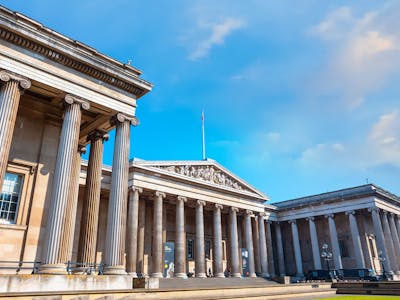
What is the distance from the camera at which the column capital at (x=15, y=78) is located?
537 inches

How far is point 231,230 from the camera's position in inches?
1642

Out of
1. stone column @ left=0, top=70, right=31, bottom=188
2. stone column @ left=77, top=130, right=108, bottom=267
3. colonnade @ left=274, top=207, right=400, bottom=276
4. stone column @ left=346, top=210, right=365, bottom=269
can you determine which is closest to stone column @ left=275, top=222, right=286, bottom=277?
colonnade @ left=274, top=207, right=400, bottom=276

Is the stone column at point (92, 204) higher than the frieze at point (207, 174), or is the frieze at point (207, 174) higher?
the frieze at point (207, 174)

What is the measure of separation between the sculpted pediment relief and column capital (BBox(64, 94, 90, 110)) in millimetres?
19968

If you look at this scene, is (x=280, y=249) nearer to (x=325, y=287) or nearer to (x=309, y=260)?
(x=309, y=260)

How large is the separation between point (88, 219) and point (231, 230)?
27960 mm

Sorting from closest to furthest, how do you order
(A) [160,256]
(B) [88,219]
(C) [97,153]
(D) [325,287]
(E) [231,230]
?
1. (B) [88,219]
2. (C) [97,153]
3. (D) [325,287]
4. (A) [160,256]
5. (E) [231,230]

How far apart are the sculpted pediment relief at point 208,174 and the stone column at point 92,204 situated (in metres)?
17.1

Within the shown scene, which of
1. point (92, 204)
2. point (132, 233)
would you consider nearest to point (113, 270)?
point (92, 204)

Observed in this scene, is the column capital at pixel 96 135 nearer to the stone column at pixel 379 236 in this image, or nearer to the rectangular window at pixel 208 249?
the rectangular window at pixel 208 249

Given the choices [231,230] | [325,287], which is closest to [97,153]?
[325,287]

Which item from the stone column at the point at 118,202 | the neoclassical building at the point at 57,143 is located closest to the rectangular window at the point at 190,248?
the neoclassical building at the point at 57,143

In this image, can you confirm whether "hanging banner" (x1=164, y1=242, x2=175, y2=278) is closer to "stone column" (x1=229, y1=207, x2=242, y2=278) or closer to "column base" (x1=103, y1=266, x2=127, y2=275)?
"stone column" (x1=229, y1=207, x2=242, y2=278)

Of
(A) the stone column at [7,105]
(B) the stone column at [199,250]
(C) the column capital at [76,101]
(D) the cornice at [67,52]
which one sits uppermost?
(D) the cornice at [67,52]
